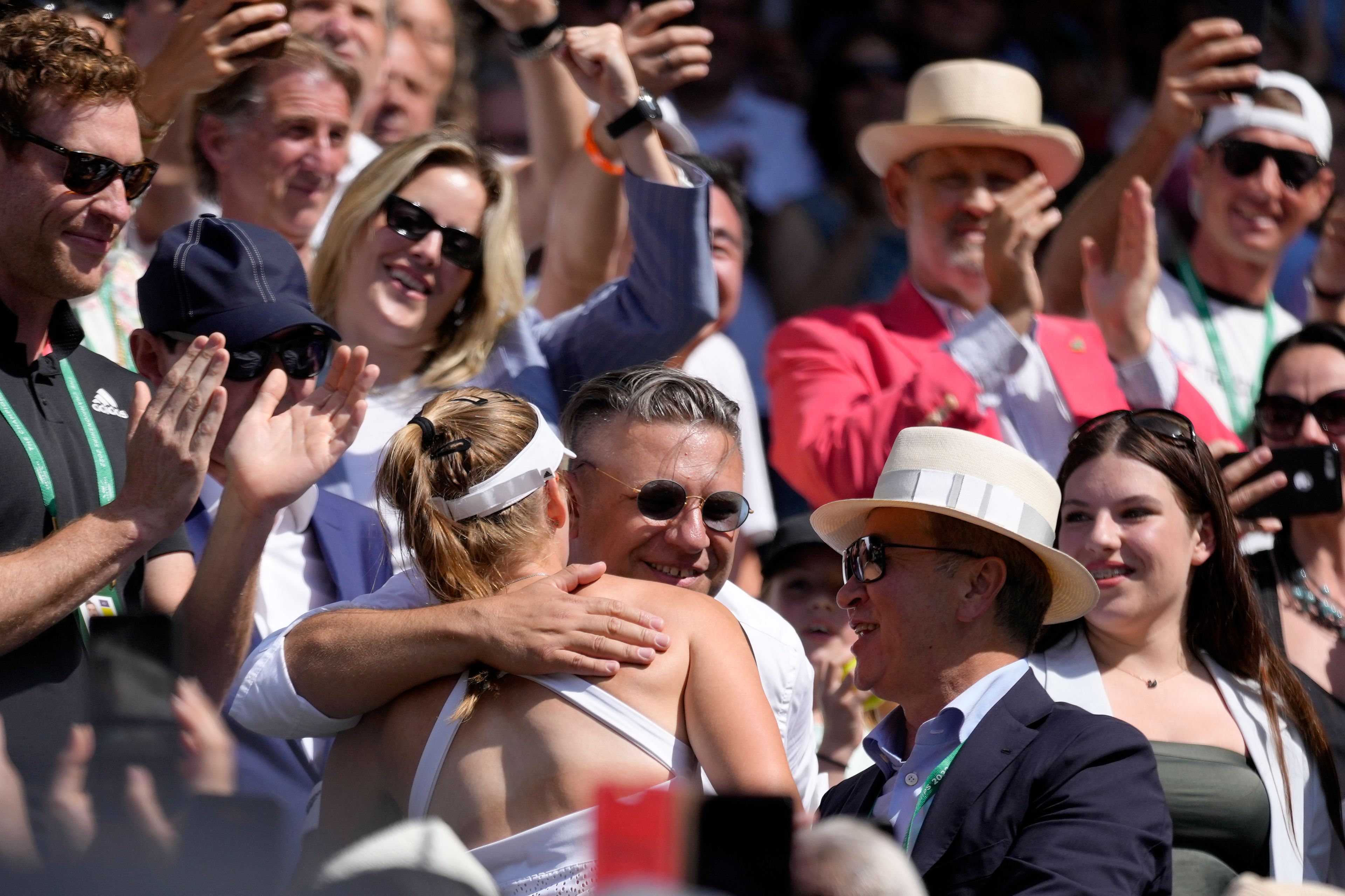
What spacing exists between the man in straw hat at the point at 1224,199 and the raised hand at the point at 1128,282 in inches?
16.8

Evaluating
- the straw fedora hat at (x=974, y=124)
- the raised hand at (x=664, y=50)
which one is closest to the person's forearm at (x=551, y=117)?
the raised hand at (x=664, y=50)

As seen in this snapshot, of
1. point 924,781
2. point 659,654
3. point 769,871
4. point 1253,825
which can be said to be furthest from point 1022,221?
point 769,871

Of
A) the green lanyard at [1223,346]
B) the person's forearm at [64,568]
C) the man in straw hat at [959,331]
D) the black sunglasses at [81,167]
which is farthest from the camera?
the green lanyard at [1223,346]

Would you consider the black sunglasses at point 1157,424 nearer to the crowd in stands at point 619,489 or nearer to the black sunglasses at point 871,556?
the crowd in stands at point 619,489

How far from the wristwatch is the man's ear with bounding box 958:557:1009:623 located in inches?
63.4

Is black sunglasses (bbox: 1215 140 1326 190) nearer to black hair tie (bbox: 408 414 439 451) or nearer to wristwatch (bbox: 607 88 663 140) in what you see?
wristwatch (bbox: 607 88 663 140)

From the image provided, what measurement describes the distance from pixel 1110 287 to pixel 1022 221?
1.24 ft

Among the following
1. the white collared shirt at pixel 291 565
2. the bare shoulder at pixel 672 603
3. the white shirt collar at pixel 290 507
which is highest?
the bare shoulder at pixel 672 603

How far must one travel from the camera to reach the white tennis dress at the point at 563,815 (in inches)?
95.0

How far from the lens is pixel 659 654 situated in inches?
101

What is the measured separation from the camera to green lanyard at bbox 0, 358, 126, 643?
3027mm

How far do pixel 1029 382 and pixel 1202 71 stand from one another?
137 centimetres

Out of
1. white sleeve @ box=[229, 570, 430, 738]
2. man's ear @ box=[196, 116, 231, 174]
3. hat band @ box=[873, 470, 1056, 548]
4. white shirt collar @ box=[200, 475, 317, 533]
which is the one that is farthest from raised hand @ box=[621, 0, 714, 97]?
white sleeve @ box=[229, 570, 430, 738]

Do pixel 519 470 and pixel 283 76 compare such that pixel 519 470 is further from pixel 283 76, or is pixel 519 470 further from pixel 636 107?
pixel 283 76
